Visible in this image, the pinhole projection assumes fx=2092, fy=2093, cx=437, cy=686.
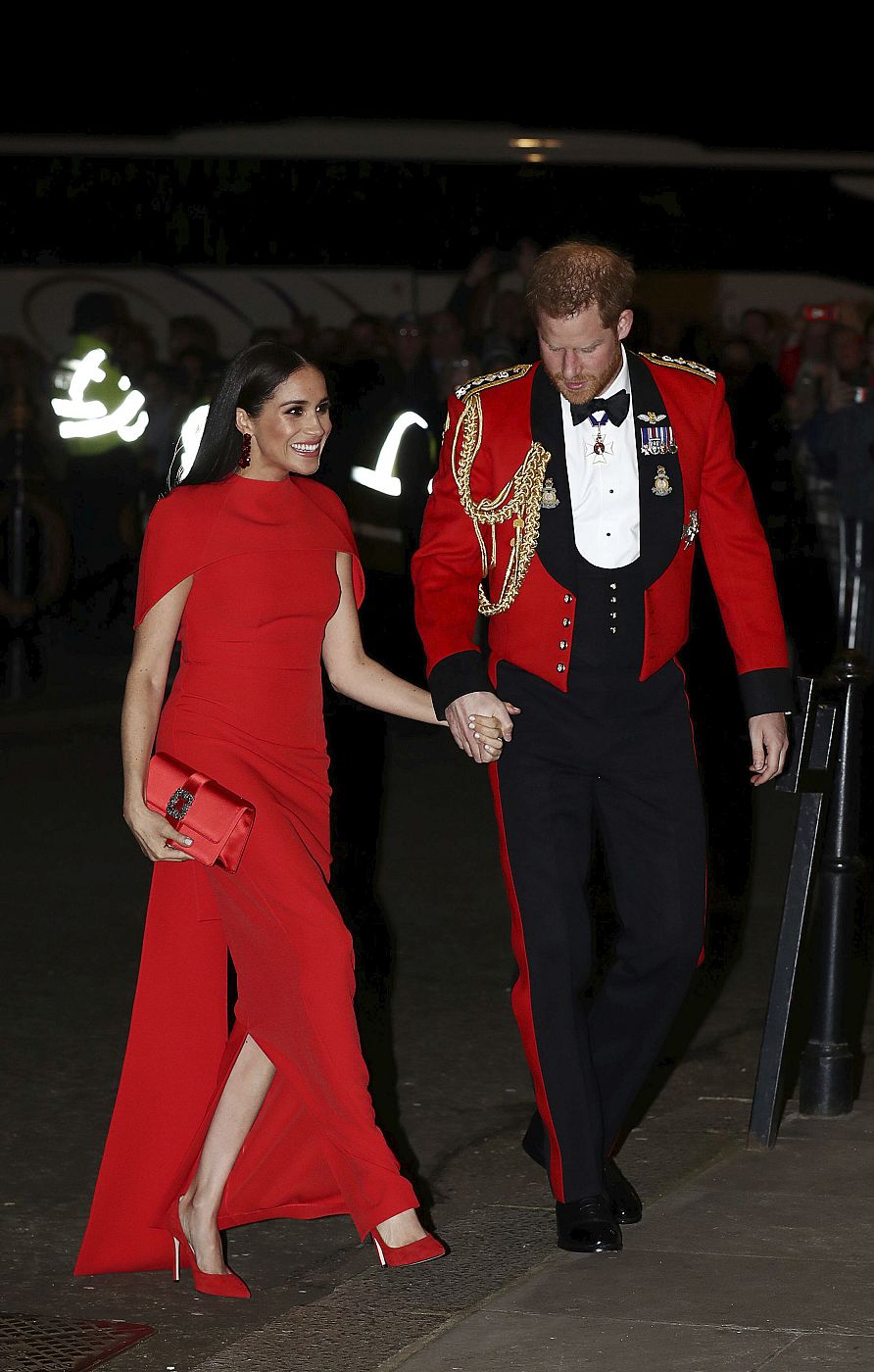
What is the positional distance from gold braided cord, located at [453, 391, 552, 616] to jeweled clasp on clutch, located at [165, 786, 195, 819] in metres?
0.80

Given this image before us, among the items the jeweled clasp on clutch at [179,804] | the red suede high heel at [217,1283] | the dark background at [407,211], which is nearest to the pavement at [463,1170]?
the red suede high heel at [217,1283]

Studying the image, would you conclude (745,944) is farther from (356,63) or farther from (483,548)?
(356,63)

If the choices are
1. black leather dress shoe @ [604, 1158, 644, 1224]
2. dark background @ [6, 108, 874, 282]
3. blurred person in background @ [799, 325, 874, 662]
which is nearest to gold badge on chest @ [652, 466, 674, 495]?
black leather dress shoe @ [604, 1158, 644, 1224]

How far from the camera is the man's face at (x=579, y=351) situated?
407 centimetres

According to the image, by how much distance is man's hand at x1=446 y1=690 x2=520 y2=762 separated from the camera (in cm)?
407

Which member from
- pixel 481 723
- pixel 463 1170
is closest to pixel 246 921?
pixel 481 723

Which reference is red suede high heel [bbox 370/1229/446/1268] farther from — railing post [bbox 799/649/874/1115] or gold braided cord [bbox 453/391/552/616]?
railing post [bbox 799/649/874/1115]

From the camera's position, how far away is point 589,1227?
13.5 ft

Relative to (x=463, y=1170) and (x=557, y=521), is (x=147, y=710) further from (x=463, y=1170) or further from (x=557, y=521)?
(x=463, y=1170)

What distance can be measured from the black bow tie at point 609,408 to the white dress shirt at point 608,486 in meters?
0.01

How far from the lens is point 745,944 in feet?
23.7

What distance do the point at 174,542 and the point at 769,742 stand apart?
1.29 m

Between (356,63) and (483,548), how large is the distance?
86.7 ft

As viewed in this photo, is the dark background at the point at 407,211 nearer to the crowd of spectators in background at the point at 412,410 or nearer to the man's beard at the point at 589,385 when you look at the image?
the crowd of spectators in background at the point at 412,410
